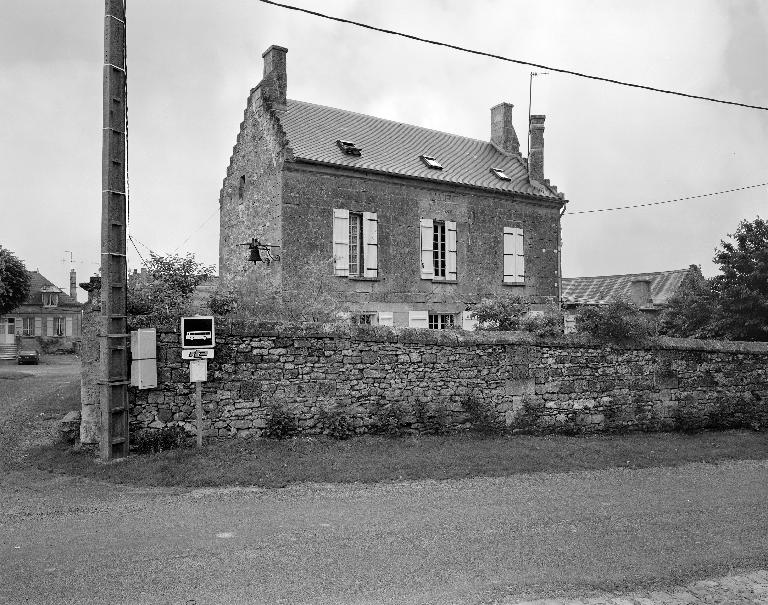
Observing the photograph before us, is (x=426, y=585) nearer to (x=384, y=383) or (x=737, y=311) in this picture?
(x=384, y=383)

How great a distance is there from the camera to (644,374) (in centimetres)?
1311

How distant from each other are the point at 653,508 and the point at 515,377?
4.54 meters

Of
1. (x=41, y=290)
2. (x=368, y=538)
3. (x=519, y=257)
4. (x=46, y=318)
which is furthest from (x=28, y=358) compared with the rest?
(x=368, y=538)

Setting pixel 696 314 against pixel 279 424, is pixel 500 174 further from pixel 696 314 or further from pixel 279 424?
pixel 279 424

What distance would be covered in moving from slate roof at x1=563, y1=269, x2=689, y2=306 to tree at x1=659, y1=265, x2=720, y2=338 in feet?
40.7

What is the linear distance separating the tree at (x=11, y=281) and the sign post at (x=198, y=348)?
88.0 feet

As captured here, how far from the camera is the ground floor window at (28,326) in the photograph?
164 feet

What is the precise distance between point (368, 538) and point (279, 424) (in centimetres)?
442

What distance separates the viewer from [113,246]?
9.67m

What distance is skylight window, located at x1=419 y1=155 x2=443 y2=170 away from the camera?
2108 cm

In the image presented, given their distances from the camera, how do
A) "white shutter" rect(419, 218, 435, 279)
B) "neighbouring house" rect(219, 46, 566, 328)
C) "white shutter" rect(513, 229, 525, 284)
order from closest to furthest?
"neighbouring house" rect(219, 46, 566, 328)
"white shutter" rect(419, 218, 435, 279)
"white shutter" rect(513, 229, 525, 284)

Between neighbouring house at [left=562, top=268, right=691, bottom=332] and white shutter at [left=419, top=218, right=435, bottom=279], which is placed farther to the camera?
neighbouring house at [left=562, top=268, right=691, bottom=332]

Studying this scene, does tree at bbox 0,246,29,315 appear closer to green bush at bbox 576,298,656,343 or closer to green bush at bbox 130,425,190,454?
green bush at bbox 130,425,190,454

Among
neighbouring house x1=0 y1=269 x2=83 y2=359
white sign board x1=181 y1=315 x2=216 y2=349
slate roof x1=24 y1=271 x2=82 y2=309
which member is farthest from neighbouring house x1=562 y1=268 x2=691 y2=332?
slate roof x1=24 y1=271 x2=82 y2=309
